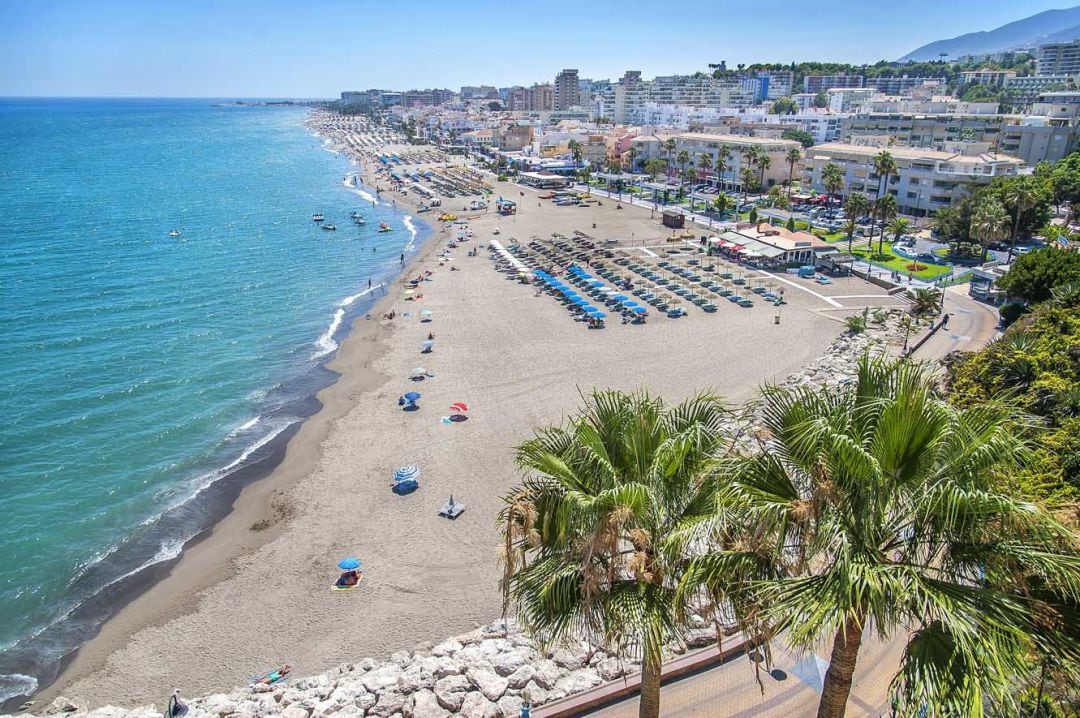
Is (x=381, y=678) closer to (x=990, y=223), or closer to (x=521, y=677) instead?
(x=521, y=677)

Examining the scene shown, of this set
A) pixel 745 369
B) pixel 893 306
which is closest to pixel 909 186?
pixel 893 306

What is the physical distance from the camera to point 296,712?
15.8m

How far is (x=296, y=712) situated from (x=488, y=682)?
4.61 metres

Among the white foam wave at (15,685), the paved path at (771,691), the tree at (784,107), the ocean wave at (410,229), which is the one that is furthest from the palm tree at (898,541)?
the tree at (784,107)

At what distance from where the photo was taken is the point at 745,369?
3734 cm

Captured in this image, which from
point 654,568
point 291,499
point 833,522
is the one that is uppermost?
point 833,522

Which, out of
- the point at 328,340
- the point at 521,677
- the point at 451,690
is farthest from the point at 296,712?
the point at 328,340

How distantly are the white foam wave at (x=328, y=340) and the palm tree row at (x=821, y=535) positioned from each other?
38.2 m

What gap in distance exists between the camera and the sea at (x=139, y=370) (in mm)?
24297

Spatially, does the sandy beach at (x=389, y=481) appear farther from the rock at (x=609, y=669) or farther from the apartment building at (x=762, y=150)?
the apartment building at (x=762, y=150)

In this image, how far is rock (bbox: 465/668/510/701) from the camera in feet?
49.0

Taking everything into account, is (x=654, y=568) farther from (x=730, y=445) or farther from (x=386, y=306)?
(x=386, y=306)

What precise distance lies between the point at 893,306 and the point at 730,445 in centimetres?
4523

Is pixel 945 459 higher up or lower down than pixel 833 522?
higher up
